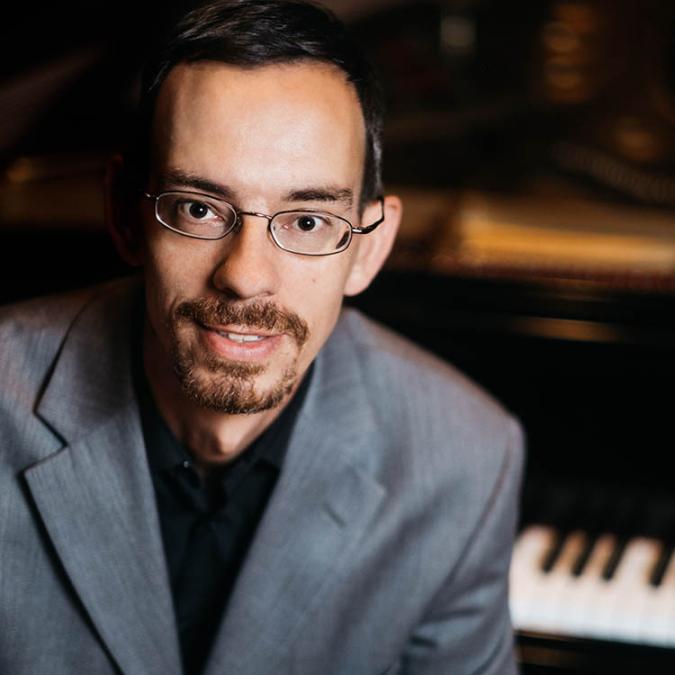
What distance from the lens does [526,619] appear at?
2.43 metres

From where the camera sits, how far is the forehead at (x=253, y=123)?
1.59m

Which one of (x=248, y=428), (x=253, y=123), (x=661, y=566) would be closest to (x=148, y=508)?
(x=248, y=428)

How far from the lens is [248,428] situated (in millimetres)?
1939

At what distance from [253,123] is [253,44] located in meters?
0.13

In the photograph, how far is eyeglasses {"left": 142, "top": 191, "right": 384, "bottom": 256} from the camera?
1.62 meters

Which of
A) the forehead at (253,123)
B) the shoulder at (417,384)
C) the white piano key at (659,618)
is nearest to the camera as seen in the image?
the forehead at (253,123)

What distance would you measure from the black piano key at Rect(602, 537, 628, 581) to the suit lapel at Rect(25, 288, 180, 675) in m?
1.07

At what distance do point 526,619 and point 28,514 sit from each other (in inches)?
45.4

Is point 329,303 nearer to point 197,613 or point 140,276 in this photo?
point 140,276

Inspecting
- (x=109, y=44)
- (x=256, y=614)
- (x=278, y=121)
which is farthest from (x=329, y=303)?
(x=109, y=44)

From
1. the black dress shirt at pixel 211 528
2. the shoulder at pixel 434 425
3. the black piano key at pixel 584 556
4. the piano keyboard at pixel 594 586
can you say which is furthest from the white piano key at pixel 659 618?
the black dress shirt at pixel 211 528

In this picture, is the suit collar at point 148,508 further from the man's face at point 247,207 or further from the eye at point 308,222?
the eye at point 308,222

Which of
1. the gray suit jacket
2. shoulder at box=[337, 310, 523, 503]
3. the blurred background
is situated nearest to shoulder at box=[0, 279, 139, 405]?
the gray suit jacket

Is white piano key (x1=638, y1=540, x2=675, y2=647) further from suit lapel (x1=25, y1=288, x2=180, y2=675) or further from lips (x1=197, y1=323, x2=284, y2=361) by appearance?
lips (x1=197, y1=323, x2=284, y2=361)
